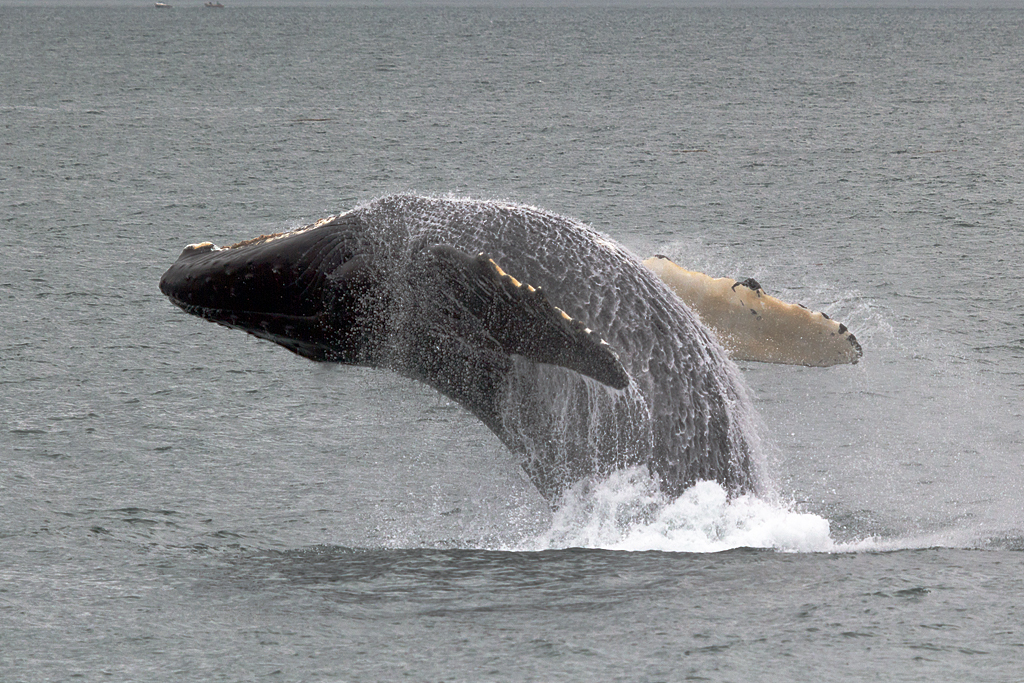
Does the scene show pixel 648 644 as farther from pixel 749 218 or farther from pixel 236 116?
pixel 236 116

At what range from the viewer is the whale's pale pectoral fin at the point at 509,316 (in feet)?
27.8

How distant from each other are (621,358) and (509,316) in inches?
42.0

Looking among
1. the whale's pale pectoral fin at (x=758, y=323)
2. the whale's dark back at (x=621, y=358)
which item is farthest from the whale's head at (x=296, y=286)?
the whale's pale pectoral fin at (x=758, y=323)

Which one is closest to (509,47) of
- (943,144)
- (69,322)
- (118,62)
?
(118,62)

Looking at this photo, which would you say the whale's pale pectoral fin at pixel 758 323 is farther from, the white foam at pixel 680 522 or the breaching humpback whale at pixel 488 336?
the white foam at pixel 680 522

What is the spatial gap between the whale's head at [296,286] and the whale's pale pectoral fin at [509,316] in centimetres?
61

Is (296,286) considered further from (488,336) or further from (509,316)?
(509,316)

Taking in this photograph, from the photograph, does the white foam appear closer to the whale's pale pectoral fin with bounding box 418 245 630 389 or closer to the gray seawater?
the gray seawater

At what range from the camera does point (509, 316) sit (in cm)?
920

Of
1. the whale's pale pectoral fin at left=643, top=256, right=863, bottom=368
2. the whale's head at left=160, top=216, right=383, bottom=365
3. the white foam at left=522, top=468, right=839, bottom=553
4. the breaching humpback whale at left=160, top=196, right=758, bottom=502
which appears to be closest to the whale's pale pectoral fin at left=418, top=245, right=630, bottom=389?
the breaching humpback whale at left=160, top=196, right=758, bottom=502

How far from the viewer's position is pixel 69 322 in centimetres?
1844

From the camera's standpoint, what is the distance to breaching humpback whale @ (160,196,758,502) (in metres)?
9.88

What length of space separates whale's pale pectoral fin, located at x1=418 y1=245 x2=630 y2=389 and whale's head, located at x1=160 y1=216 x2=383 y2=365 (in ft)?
1.99

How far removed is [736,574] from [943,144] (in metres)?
36.0
